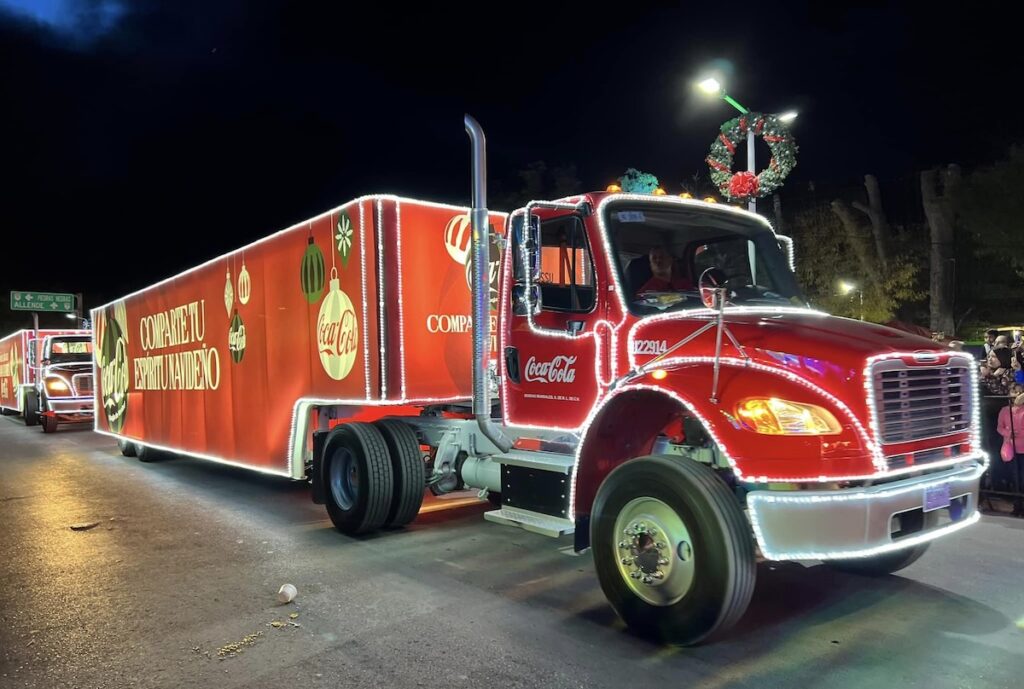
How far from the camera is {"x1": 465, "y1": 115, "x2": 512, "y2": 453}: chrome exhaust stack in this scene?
18.1ft

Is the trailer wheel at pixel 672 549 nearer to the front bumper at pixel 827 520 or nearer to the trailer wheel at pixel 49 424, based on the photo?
the front bumper at pixel 827 520

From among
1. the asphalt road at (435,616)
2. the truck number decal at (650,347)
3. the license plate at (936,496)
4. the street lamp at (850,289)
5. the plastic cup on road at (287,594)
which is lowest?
the asphalt road at (435,616)

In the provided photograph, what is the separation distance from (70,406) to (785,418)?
819 inches

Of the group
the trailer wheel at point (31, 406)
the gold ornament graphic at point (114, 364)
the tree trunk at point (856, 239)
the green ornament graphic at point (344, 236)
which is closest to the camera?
the green ornament graphic at point (344, 236)

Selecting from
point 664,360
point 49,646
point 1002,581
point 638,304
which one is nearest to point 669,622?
point 664,360

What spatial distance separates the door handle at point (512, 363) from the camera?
5.47 metres

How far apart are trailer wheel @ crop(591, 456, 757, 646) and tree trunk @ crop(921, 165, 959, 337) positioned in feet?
74.8

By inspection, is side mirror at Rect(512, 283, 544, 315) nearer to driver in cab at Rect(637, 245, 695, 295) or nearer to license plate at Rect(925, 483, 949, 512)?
driver in cab at Rect(637, 245, 695, 295)

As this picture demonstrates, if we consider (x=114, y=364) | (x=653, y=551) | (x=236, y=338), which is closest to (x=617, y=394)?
(x=653, y=551)

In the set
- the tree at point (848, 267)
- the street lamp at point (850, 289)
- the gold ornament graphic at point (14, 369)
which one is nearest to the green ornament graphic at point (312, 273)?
the tree at point (848, 267)

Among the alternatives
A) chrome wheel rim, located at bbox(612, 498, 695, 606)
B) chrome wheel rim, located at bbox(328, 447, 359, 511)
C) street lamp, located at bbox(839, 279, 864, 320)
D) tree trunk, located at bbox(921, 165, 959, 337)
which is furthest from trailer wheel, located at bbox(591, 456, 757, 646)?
street lamp, located at bbox(839, 279, 864, 320)

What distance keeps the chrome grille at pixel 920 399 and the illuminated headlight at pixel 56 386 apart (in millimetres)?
21263

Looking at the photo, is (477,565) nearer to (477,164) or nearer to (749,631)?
(749,631)

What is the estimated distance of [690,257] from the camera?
516 cm
